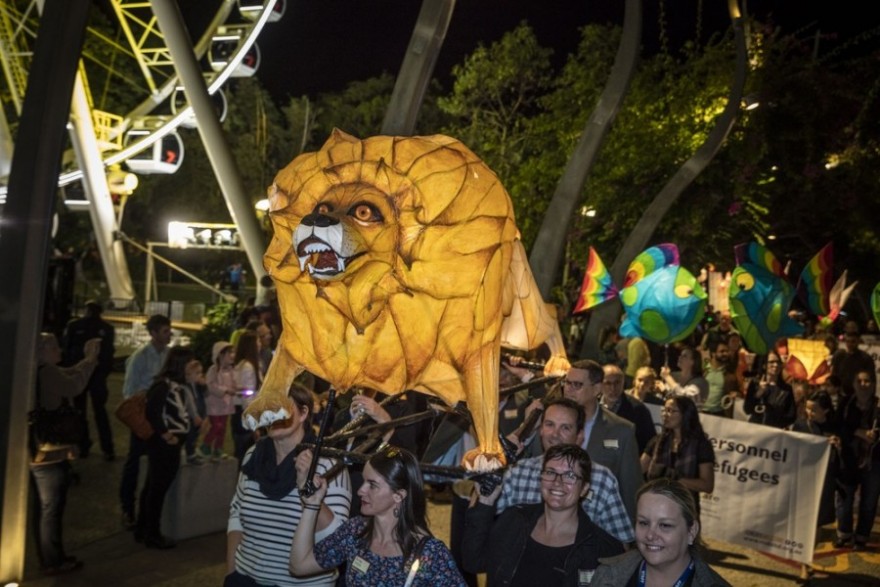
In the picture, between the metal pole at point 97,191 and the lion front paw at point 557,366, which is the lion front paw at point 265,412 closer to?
the lion front paw at point 557,366

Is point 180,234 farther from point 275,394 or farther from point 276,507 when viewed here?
point 275,394

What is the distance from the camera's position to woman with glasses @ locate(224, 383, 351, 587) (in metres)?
3.96

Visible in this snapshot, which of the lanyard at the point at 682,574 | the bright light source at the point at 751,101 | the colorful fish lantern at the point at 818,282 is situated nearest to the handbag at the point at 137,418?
the lanyard at the point at 682,574

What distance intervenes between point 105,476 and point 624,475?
5.89 meters

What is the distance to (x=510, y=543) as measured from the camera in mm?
3766

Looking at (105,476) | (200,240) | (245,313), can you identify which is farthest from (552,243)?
(200,240)

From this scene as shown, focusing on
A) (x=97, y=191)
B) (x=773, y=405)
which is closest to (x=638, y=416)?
(x=773, y=405)

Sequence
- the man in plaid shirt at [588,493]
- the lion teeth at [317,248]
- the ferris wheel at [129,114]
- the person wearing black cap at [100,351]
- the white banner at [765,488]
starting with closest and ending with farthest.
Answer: the lion teeth at [317,248] < the man in plaid shirt at [588,493] < the white banner at [765,488] < the person wearing black cap at [100,351] < the ferris wheel at [129,114]

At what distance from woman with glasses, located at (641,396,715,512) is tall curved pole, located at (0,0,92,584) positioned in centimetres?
416

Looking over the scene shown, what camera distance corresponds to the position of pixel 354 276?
3.22 metres

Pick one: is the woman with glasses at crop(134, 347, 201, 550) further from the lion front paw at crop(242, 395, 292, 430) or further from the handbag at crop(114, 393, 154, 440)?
the lion front paw at crop(242, 395, 292, 430)

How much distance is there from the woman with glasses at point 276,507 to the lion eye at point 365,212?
39.3 inches

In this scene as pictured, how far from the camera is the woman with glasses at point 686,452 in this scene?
6.66m

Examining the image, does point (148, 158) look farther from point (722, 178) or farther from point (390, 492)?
point (390, 492)
